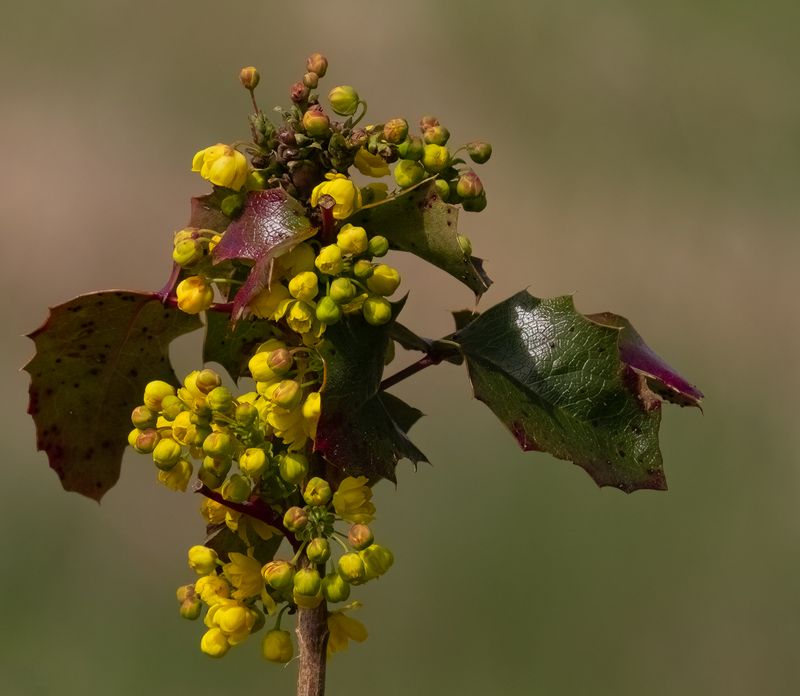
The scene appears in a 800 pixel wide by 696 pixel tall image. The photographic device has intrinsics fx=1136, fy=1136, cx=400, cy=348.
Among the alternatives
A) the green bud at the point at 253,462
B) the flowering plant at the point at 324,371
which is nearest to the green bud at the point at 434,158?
the flowering plant at the point at 324,371

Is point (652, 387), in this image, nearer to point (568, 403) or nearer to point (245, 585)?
point (568, 403)

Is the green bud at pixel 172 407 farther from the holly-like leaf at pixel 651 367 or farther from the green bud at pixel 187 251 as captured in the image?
the holly-like leaf at pixel 651 367

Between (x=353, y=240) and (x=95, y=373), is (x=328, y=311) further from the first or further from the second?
(x=95, y=373)

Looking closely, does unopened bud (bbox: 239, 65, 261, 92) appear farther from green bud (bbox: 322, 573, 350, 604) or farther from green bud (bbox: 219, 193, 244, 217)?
green bud (bbox: 322, 573, 350, 604)

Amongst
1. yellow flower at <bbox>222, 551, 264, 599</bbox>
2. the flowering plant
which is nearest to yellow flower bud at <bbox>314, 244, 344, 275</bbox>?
the flowering plant

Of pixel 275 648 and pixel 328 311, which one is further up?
pixel 328 311

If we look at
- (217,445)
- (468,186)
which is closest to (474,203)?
(468,186)
